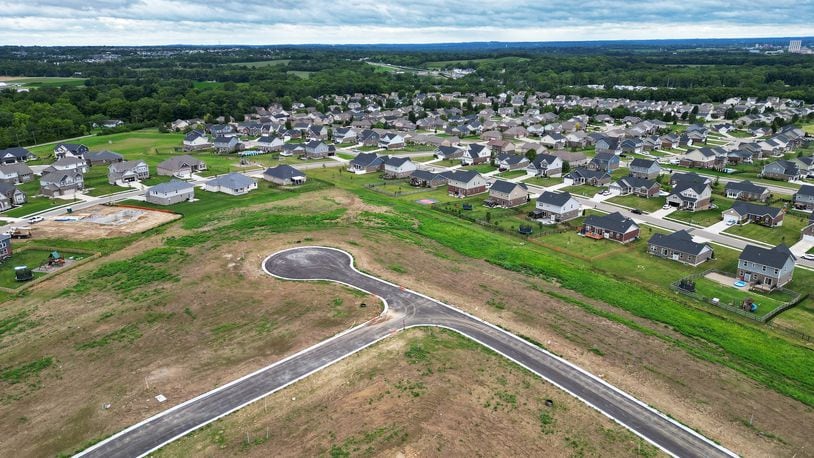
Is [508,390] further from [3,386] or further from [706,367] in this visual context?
[3,386]

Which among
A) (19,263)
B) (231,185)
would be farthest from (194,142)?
(19,263)

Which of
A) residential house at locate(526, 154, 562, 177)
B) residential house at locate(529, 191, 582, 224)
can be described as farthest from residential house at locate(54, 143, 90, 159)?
residential house at locate(529, 191, 582, 224)

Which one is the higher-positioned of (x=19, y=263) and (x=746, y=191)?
(x=746, y=191)

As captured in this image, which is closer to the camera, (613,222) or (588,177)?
(613,222)

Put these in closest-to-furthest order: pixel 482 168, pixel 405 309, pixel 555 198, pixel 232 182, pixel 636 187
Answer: pixel 405 309
pixel 555 198
pixel 636 187
pixel 232 182
pixel 482 168

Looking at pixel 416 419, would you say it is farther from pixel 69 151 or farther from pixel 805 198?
pixel 69 151

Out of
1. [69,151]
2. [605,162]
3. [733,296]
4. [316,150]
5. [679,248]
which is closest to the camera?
[733,296]

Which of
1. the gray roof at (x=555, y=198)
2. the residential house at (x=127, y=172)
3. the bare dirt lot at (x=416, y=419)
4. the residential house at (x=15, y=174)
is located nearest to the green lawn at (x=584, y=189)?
the gray roof at (x=555, y=198)

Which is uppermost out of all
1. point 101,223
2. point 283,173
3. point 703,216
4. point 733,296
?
point 283,173
